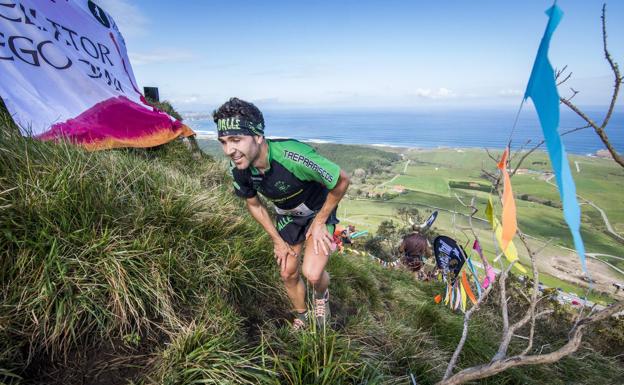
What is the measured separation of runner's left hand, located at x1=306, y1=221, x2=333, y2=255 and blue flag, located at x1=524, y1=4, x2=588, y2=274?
213 centimetres

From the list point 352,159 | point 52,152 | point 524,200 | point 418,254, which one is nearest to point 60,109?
point 52,152

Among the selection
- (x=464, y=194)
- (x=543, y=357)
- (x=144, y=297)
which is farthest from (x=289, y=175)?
(x=464, y=194)

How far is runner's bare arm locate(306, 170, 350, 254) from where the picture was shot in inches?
125

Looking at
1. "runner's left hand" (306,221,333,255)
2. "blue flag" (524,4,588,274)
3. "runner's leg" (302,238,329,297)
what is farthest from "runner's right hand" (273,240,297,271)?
"blue flag" (524,4,588,274)

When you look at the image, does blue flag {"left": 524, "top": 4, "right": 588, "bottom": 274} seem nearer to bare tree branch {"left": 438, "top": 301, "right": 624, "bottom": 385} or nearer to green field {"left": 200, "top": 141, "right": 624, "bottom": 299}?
bare tree branch {"left": 438, "top": 301, "right": 624, "bottom": 385}

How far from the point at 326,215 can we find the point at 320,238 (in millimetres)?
251

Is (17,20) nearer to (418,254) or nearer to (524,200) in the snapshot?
(418,254)

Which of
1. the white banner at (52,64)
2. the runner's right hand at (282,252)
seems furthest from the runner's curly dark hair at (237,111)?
the white banner at (52,64)

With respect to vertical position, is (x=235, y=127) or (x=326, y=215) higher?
(x=235, y=127)

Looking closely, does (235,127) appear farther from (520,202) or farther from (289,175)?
(520,202)

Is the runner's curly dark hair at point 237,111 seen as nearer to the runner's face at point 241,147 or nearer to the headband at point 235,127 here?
the headband at point 235,127

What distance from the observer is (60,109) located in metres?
5.48

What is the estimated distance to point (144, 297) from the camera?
2.93 m

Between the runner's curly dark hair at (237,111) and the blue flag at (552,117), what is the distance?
90.5 inches
